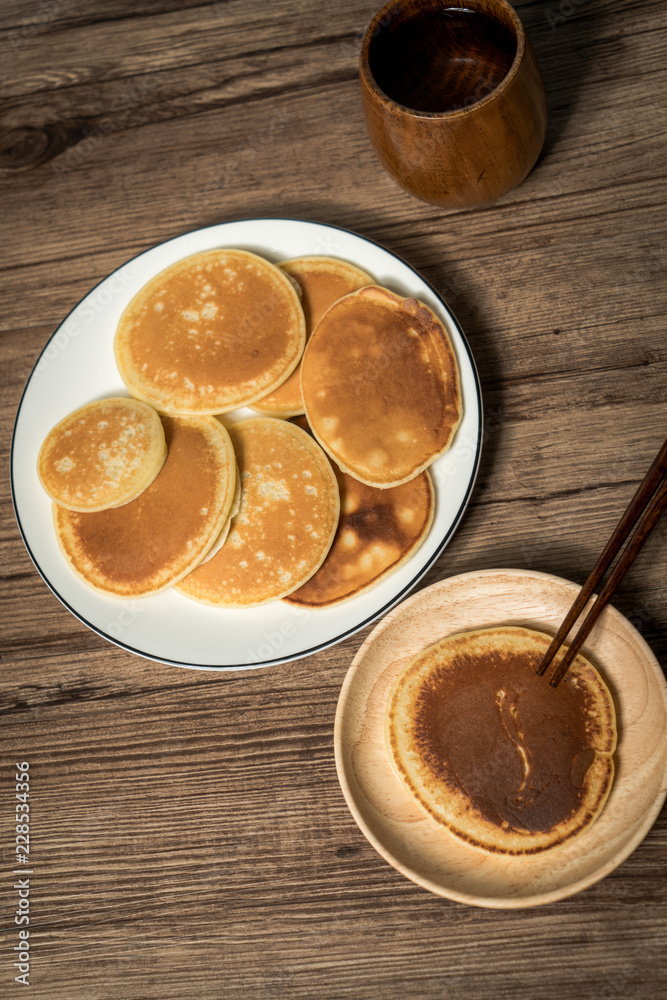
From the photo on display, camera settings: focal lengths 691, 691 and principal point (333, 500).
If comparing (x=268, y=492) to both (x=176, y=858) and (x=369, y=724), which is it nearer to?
(x=369, y=724)

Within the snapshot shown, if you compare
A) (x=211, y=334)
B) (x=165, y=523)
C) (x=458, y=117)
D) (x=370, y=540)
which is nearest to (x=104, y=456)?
(x=165, y=523)

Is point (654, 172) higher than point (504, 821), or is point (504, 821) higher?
point (654, 172)

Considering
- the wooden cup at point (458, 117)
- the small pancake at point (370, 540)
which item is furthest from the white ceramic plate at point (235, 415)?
the wooden cup at point (458, 117)

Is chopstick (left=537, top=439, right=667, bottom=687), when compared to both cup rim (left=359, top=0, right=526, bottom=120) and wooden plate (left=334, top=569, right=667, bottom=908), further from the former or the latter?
cup rim (left=359, top=0, right=526, bottom=120)

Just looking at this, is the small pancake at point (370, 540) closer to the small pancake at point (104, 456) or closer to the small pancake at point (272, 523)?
the small pancake at point (272, 523)

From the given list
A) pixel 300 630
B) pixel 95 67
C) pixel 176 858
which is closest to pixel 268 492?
pixel 300 630
